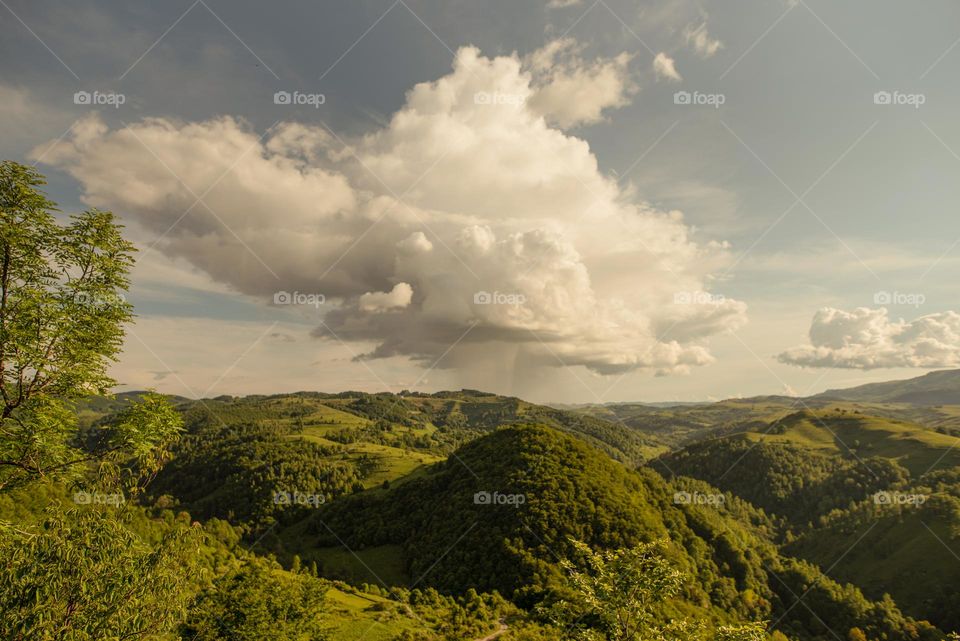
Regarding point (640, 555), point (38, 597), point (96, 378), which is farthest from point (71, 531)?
point (640, 555)

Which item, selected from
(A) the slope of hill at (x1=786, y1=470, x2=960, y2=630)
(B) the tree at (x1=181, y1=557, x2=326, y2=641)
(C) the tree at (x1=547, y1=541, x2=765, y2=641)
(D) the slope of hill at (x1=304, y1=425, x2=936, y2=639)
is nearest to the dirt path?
(D) the slope of hill at (x1=304, y1=425, x2=936, y2=639)

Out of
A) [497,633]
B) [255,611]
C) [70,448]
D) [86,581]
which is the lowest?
[497,633]

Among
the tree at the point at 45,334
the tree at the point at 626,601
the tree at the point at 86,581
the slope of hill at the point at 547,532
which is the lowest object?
the slope of hill at the point at 547,532

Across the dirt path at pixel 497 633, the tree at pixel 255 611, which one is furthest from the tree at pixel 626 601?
the dirt path at pixel 497 633

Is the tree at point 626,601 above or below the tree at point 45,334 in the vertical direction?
below

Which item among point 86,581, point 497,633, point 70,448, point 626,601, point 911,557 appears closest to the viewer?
point 86,581

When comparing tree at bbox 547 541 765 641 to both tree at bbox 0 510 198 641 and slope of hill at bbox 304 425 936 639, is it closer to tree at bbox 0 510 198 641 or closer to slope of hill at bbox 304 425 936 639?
tree at bbox 0 510 198 641

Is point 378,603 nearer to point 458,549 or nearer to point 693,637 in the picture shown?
point 458,549

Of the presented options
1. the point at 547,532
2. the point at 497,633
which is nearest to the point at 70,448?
the point at 497,633

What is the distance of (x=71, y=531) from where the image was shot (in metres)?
12.2

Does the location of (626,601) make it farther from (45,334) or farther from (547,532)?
(547,532)

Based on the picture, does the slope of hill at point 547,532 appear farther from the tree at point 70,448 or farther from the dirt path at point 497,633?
the tree at point 70,448

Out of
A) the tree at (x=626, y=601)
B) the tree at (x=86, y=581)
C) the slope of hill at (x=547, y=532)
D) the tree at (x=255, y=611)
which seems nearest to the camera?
the tree at (x=86, y=581)

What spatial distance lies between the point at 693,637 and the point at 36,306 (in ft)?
90.3
